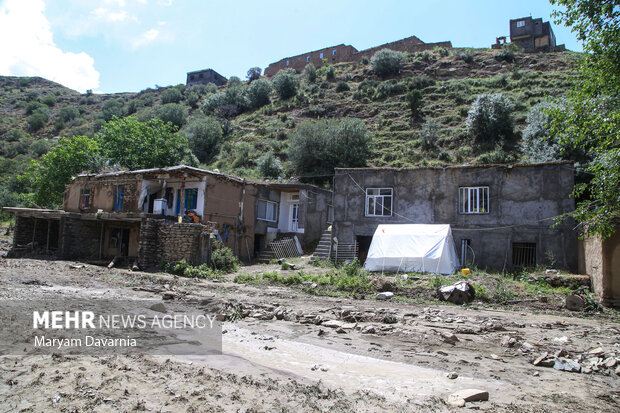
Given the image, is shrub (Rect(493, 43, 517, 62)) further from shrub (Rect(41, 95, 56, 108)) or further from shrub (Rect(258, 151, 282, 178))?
shrub (Rect(41, 95, 56, 108))

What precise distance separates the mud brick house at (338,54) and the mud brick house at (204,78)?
12.2 meters

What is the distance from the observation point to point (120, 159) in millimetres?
34188

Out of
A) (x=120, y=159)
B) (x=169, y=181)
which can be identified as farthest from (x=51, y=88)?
(x=169, y=181)

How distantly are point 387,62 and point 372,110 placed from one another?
550 inches

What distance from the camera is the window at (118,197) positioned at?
25203mm

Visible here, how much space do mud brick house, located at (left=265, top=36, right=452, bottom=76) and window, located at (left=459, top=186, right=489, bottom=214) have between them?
187ft

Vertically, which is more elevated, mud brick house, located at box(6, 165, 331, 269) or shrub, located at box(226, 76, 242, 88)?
shrub, located at box(226, 76, 242, 88)

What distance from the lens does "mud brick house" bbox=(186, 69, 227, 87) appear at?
8706 cm

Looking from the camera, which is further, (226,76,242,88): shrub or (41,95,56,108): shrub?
(226,76,242,88): shrub

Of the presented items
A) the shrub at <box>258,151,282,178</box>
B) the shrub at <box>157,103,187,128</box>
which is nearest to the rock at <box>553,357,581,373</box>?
the shrub at <box>258,151,282,178</box>

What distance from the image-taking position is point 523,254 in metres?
19.0

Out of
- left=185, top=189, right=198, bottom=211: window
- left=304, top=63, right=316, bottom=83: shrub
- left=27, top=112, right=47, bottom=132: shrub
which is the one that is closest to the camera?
left=185, top=189, right=198, bottom=211: window

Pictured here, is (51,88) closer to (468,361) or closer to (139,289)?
(139,289)

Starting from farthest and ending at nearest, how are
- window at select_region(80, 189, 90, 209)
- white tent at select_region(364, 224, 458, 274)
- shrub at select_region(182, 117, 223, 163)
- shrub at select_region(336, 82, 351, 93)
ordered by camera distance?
shrub at select_region(336, 82, 351, 93) → shrub at select_region(182, 117, 223, 163) → window at select_region(80, 189, 90, 209) → white tent at select_region(364, 224, 458, 274)
